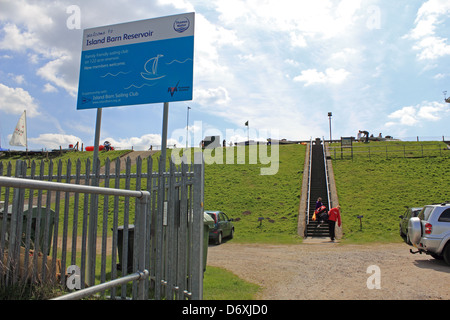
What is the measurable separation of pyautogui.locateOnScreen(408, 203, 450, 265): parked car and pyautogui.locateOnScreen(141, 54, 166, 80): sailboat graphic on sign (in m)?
8.26

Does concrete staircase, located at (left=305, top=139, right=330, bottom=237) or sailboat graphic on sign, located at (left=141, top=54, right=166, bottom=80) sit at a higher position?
sailboat graphic on sign, located at (left=141, top=54, right=166, bottom=80)

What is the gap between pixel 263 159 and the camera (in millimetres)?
35875

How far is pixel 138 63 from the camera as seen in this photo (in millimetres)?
9773

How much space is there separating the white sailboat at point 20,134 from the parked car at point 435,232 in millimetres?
35834

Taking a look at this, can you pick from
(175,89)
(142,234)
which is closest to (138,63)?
(175,89)

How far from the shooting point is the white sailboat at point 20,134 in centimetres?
3497

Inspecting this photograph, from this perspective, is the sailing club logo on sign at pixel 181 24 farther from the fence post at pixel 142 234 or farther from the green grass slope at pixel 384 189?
the green grass slope at pixel 384 189

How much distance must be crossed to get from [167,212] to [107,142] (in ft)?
166

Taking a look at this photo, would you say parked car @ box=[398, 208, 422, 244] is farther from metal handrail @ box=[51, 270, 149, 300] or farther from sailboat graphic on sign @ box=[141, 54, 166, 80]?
metal handrail @ box=[51, 270, 149, 300]

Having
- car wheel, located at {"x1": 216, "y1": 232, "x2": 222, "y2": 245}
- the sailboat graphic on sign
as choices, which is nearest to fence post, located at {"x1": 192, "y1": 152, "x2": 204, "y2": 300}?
the sailboat graphic on sign

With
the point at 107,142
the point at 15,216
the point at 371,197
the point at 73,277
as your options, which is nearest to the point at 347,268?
the point at 73,277

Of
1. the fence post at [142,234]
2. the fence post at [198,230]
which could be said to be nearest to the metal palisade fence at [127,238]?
the fence post at [198,230]

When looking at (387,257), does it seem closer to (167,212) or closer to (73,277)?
(167,212)

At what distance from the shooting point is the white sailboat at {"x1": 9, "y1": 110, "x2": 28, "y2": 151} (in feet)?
115
